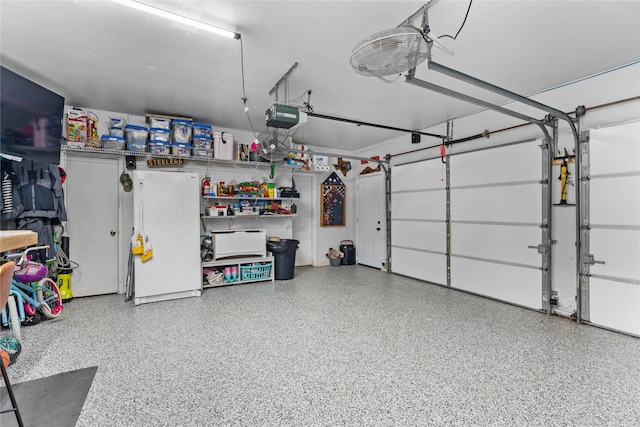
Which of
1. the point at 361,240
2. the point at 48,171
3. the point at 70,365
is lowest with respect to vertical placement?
the point at 70,365

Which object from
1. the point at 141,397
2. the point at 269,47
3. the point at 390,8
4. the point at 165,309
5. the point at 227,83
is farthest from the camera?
the point at 165,309

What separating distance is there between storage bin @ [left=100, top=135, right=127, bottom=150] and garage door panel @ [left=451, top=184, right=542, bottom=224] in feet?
17.3

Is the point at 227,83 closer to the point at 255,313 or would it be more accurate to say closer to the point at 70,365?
the point at 255,313

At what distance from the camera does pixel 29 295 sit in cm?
349

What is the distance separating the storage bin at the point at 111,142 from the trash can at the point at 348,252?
4700mm

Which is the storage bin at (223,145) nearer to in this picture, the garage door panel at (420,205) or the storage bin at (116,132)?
the storage bin at (116,132)

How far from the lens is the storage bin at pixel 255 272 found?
525cm

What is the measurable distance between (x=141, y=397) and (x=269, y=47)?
3038mm

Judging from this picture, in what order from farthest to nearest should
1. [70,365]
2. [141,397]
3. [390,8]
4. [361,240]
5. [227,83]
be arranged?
[361,240] → [227,83] → [70,365] → [390,8] → [141,397]

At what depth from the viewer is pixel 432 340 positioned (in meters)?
2.95

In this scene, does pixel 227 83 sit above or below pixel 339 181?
above

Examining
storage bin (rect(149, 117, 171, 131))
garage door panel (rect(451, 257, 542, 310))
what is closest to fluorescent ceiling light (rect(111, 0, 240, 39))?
storage bin (rect(149, 117, 171, 131))

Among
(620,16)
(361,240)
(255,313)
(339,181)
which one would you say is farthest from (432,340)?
(339,181)

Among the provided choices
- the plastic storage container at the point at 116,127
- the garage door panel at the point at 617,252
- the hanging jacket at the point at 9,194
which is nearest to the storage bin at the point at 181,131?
the plastic storage container at the point at 116,127
